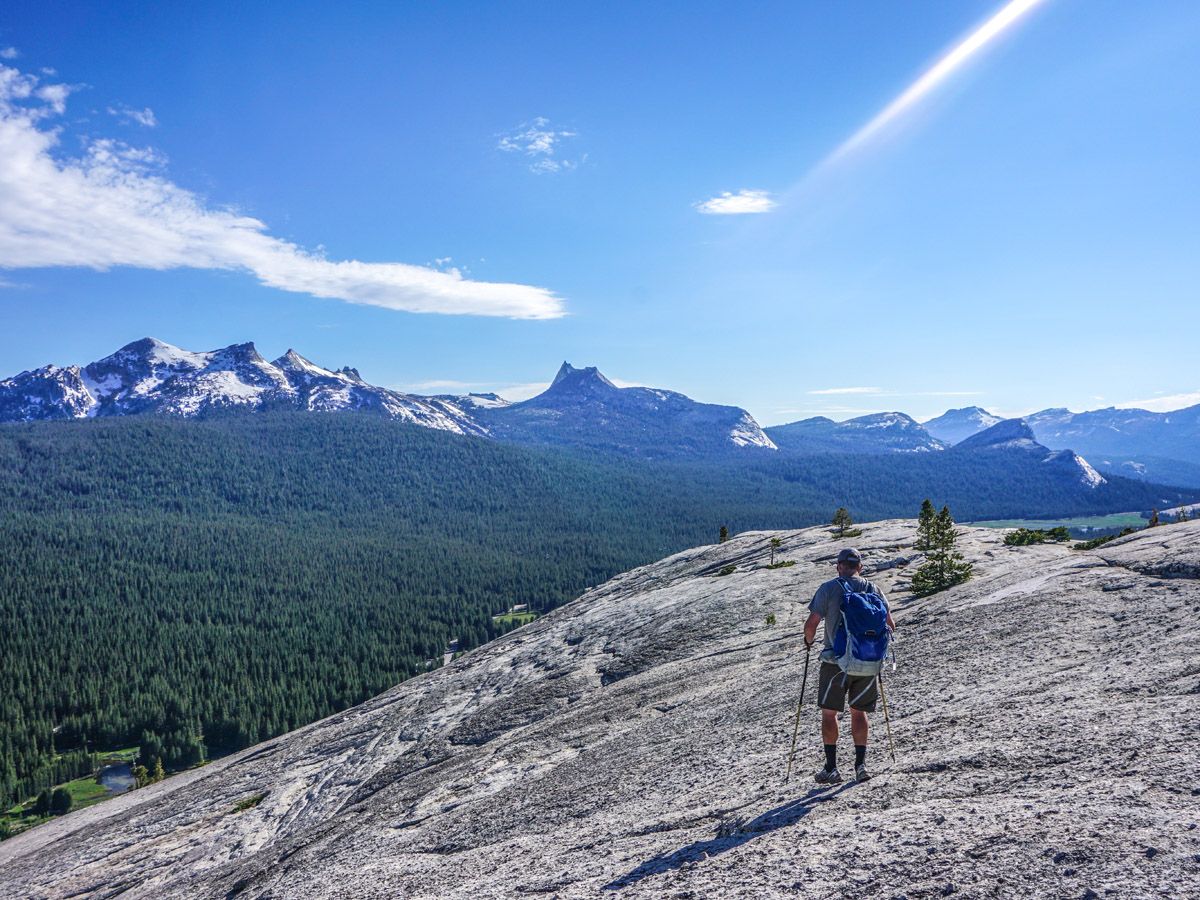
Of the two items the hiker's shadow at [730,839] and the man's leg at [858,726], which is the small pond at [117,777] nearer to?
the hiker's shadow at [730,839]

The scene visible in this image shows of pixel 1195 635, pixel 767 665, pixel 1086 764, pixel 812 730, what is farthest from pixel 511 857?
pixel 1195 635

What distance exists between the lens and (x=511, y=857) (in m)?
13.1

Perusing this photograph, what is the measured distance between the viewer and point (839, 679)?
37.1 ft

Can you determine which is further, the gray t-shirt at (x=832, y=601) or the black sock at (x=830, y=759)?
the black sock at (x=830, y=759)

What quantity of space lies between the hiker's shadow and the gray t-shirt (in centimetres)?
276

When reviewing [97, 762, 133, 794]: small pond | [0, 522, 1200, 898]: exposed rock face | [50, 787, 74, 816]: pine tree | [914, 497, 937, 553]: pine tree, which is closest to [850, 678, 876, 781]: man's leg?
[0, 522, 1200, 898]: exposed rock face

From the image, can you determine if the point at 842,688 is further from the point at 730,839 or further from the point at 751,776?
the point at 751,776

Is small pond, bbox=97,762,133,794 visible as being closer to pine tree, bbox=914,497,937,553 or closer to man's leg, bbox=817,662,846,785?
pine tree, bbox=914,497,937,553

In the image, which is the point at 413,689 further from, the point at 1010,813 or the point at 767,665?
the point at 1010,813

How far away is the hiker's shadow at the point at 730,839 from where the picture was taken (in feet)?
33.5

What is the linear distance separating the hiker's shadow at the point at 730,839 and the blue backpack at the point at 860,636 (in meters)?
2.32

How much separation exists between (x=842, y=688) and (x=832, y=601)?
5.08ft

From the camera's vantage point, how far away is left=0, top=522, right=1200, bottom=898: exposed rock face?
28.3ft

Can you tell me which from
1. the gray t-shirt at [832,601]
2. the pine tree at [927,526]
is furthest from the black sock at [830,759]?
the pine tree at [927,526]
